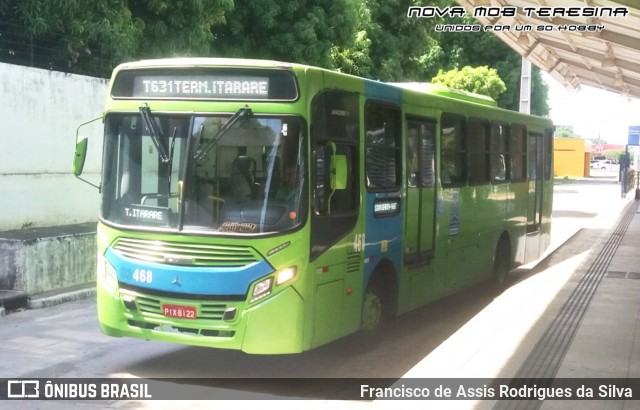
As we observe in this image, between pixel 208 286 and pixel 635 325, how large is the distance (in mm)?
4832

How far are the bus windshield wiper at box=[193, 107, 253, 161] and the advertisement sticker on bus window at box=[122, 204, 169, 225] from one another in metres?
0.57

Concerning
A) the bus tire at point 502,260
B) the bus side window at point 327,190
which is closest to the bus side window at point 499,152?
the bus tire at point 502,260

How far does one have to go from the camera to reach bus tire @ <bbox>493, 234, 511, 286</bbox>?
509 inches

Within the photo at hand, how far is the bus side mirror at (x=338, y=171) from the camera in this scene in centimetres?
728

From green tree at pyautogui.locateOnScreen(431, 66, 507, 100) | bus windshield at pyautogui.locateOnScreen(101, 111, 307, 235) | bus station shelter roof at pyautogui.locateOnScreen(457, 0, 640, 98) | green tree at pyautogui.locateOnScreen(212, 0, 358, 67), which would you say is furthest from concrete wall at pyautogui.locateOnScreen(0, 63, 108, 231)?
green tree at pyautogui.locateOnScreen(431, 66, 507, 100)

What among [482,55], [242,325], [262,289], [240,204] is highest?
[482,55]

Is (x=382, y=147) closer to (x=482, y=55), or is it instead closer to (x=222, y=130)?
(x=222, y=130)

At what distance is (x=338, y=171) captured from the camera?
24.0 feet

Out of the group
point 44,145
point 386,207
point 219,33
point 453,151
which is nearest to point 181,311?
point 386,207

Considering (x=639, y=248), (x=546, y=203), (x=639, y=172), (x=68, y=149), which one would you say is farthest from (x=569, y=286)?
(x=639, y=172)

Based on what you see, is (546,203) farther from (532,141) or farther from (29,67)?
(29,67)

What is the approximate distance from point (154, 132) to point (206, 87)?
61 cm

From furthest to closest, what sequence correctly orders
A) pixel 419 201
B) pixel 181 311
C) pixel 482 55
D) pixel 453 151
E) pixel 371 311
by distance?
pixel 482 55 → pixel 453 151 → pixel 419 201 → pixel 371 311 → pixel 181 311

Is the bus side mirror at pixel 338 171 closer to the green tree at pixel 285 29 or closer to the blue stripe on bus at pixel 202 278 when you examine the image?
the blue stripe on bus at pixel 202 278
